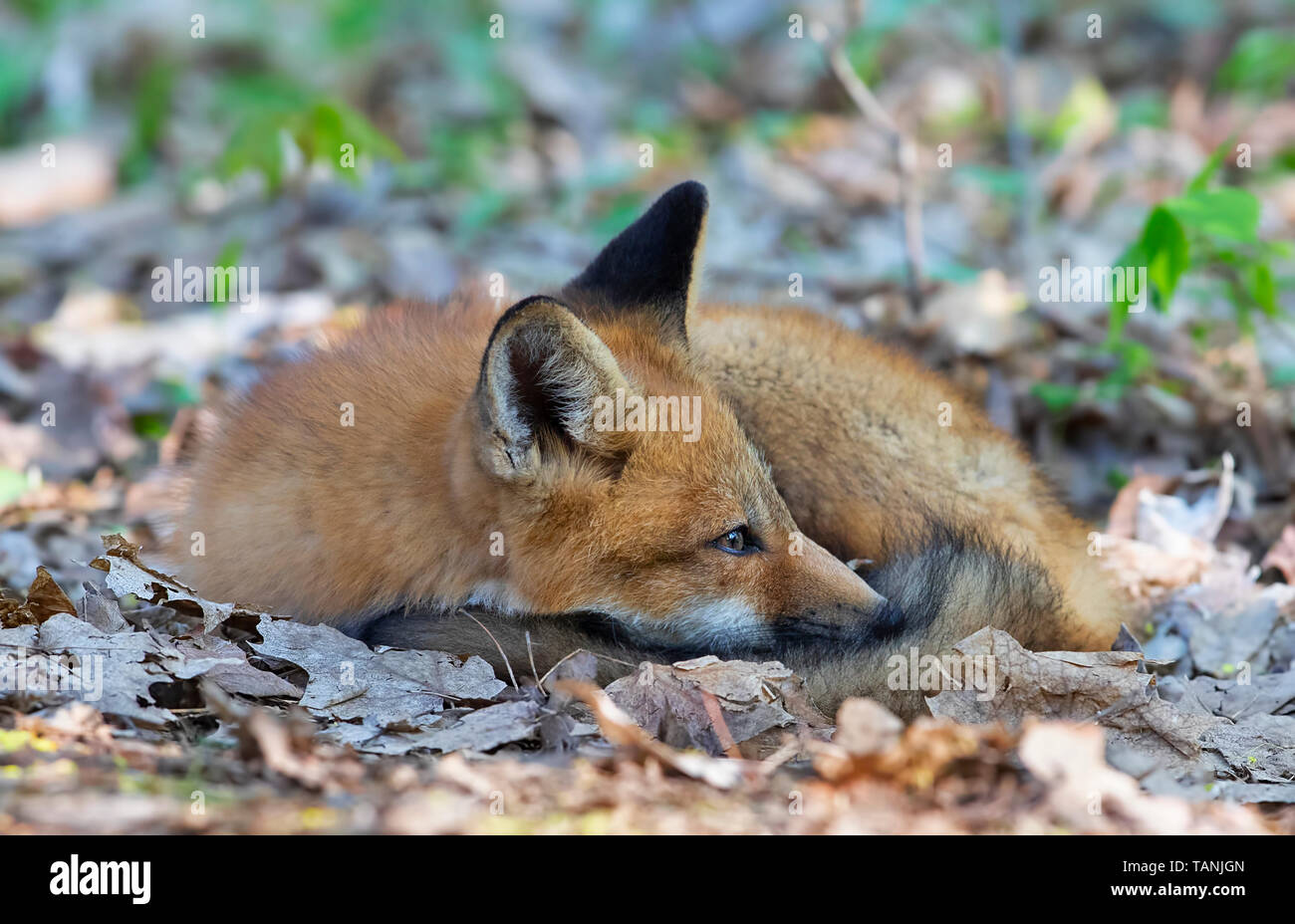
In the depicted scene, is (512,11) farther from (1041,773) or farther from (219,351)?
(1041,773)

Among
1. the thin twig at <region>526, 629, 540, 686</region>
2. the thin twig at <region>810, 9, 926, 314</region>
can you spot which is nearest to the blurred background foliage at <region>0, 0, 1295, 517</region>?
the thin twig at <region>810, 9, 926, 314</region>

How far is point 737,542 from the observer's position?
3.56m

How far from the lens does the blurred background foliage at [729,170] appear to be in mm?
5797

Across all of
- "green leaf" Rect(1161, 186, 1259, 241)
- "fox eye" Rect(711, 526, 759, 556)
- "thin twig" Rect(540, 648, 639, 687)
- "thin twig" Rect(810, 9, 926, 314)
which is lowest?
"thin twig" Rect(540, 648, 639, 687)

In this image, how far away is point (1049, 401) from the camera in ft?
17.9

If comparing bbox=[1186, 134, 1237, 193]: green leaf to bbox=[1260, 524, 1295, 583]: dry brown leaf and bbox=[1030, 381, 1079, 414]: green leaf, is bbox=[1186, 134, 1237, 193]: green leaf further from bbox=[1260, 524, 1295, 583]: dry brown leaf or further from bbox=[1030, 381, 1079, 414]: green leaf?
bbox=[1260, 524, 1295, 583]: dry brown leaf

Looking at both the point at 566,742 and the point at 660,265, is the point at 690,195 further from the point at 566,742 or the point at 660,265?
the point at 566,742

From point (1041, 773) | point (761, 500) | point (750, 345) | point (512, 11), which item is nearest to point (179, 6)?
point (512, 11)

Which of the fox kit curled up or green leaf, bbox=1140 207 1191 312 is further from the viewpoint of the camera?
green leaf, bbox=1140 207 1191 312

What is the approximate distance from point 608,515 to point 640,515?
0.10 m

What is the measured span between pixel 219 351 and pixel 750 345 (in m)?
3.58

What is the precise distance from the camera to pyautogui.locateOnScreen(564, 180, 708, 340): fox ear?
12.7 ft

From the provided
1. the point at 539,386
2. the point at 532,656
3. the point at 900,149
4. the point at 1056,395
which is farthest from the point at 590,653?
the point at 900,149

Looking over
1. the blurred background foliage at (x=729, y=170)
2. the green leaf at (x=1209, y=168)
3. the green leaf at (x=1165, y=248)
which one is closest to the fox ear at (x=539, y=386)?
the blurred background foliage at (x=729, y=170)
